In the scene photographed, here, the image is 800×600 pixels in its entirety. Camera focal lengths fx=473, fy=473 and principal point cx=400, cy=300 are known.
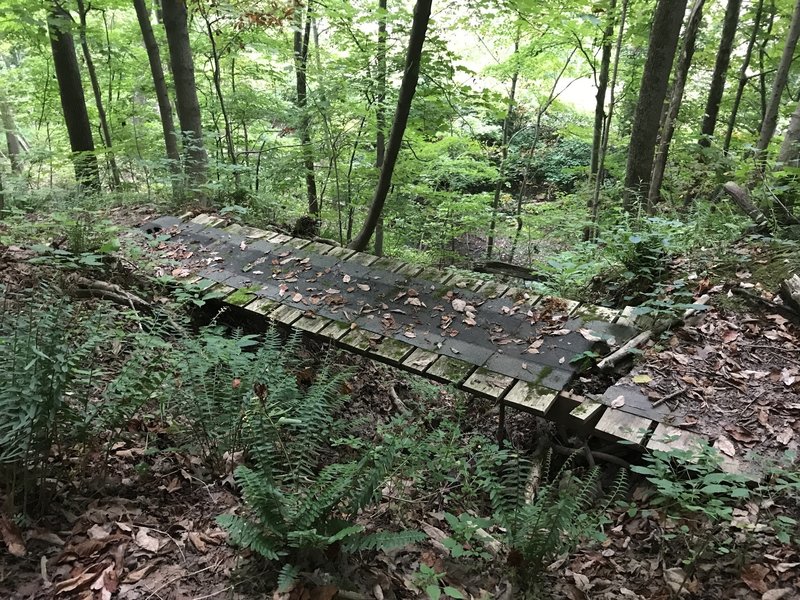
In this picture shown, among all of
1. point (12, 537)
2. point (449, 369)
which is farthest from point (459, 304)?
point (12, 537)

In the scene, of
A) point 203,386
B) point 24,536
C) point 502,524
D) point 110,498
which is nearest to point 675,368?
point 502,524

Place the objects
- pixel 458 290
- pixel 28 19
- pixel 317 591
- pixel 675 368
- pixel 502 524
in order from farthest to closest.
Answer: pixel 28 19, pixel 458 290, pixel 675 368, pixel 502 524, pixel 317 591

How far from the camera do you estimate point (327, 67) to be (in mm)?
7652

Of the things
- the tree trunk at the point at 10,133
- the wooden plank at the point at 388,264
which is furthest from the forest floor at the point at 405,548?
the tree trunk at the point at 10,133

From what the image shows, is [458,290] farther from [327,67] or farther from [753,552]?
[327,67]

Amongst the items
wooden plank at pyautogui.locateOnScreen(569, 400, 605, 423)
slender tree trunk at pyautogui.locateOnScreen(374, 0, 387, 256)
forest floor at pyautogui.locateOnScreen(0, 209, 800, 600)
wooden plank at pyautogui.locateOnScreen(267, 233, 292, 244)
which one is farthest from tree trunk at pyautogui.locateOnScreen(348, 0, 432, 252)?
wooden plank at pyautogui.locateOnScreen(569, 400, 605, 423)

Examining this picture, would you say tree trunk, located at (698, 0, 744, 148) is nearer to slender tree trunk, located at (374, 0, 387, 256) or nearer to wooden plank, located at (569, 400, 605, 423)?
slender tree trunk, located at (374, 0, 387, 256)

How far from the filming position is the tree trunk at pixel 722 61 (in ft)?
24.9

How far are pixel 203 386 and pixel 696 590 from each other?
2.87 meters

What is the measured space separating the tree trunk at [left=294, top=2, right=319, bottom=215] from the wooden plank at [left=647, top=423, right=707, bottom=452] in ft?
22.3

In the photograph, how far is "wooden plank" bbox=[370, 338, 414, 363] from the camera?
387cm

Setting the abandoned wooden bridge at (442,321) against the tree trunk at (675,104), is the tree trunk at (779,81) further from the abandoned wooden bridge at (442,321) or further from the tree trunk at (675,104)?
the abandoned wooden bridge at (442,321)

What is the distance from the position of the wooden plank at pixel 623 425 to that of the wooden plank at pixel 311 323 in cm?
242

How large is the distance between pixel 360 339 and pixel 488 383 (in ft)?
3.91
